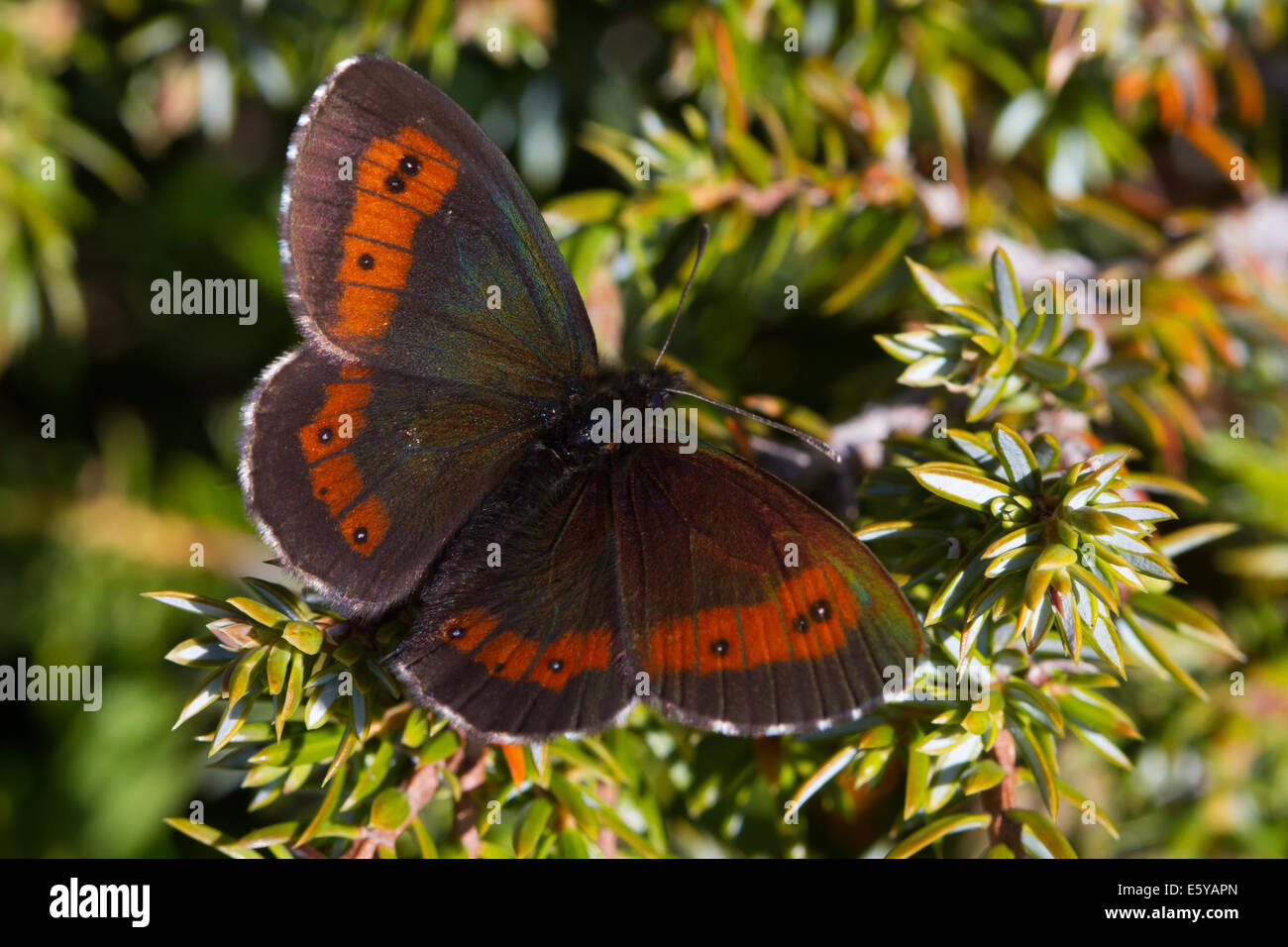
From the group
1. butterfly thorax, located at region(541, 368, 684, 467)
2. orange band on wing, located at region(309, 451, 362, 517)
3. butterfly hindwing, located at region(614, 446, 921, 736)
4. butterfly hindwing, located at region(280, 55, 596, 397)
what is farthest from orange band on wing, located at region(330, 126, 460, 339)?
butterfly hindwing, located at region(614, 446, 921, 736)

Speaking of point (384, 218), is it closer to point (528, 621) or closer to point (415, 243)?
point (415, 243)

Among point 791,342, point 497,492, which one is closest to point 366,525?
point 497,492

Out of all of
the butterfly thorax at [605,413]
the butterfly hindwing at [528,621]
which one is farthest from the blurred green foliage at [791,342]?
the butterfly thorax at [605,413]

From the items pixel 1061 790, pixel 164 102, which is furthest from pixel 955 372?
pixel 164 102

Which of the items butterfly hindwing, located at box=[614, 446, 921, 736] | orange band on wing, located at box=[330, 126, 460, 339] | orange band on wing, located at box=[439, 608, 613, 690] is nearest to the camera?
butterfly hindwing, located at box=[614, 446, 921, 736]

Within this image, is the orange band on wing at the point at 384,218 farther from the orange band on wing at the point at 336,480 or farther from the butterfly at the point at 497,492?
the orange band on wing at the point at 336,480

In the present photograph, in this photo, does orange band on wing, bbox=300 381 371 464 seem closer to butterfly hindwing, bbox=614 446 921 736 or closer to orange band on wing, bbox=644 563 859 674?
butterfly hindwing, bbox=614 446 921 736
